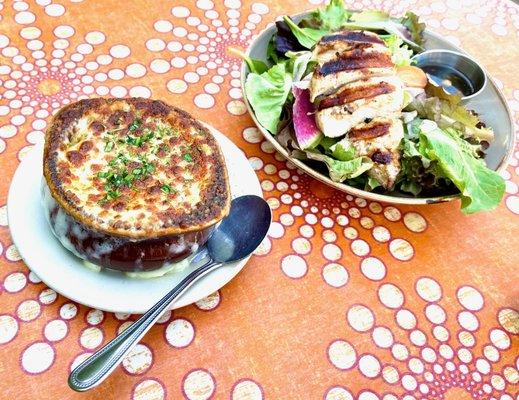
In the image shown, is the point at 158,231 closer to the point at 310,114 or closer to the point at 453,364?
the point at 310,114

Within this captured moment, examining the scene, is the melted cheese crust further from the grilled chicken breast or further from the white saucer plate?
the grilled chicken breast

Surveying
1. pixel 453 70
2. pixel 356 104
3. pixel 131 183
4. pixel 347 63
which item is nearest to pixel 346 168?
pixel 356 104

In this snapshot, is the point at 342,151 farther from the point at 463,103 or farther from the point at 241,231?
the point at 463,103

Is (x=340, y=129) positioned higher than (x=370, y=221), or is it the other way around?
(x=340, y=129)

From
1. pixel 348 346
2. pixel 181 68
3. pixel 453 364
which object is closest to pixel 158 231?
pixel 348 346

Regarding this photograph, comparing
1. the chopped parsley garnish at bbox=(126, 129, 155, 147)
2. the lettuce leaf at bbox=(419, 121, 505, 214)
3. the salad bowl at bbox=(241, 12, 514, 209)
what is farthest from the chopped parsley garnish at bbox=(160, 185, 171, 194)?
the lettuce leaf at bbox=(419, 121, 505, 214)

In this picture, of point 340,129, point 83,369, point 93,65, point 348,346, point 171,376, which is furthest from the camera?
point 93,65
